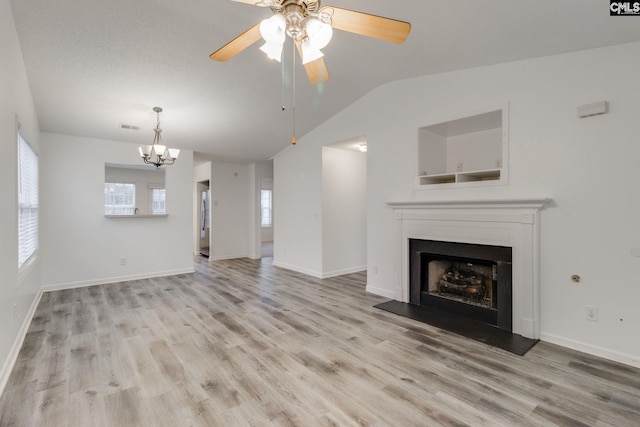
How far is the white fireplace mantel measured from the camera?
2.94 metres

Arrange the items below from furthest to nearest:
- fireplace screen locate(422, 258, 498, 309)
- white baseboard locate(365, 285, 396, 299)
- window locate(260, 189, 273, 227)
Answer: window locate(260, 189, 273, 227) → white baseboard locate(365, 285, 396, 299) → fireplace screen locate(422, 258, 498, 309)

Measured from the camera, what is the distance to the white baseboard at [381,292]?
4285mm

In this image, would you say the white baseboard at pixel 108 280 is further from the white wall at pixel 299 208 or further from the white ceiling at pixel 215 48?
the white ceiling at pixel 215 48

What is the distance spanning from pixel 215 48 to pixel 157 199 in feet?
13.2

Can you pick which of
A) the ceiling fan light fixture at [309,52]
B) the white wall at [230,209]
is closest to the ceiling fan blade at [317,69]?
the ceiling fan light fixture at [309,52]

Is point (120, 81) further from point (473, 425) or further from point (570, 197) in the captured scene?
point (570, 197)

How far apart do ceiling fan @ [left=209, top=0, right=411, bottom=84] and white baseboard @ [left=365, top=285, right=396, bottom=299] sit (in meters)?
3.32

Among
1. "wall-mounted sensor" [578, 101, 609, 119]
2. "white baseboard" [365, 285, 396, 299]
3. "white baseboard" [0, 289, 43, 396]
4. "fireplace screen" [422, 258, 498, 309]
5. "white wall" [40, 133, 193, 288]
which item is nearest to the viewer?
"white baseboard" [0, 289, 43, 396]

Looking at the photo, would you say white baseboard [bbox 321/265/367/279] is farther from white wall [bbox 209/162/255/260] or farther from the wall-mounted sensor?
the wall-mounted sensor

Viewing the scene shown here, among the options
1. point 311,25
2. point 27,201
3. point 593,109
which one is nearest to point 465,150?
point 593,109

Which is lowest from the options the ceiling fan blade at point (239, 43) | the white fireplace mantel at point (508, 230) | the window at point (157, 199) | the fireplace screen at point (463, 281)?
the fireplace screen at point (463, 281)

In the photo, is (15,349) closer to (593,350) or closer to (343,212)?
(343,212)

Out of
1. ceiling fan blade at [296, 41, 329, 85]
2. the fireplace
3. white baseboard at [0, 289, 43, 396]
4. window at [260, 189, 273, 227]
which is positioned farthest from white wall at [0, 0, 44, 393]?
window at [260, 189, 273, 227]

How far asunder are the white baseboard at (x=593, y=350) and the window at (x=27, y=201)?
205 inches
